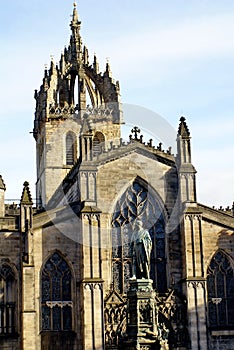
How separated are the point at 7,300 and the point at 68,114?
71.0 feet

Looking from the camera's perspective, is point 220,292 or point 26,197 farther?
point 220,292

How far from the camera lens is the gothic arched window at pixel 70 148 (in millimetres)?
63787

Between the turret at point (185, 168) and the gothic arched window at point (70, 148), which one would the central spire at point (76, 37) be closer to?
the gothic arched window at point (70, 148)

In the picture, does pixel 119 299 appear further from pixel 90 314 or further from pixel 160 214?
pixel 160 214

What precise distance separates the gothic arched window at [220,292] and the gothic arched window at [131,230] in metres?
2.64

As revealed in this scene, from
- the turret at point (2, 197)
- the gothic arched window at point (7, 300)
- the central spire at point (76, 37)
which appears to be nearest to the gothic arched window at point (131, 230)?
the gothic arched window at point (7, 300)

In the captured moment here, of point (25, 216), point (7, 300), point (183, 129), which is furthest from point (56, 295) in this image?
point (183, 129)

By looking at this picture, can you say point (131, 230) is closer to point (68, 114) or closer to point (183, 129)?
point (183, 129)

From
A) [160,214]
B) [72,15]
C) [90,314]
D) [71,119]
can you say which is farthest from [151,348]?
[72,15]

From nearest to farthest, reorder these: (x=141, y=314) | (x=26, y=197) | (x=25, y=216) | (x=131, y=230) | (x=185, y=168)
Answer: (x=141, y=314) → (x=25, y=216) → (x=26, y=197) → (x=131, y=230) → (x=185, y=168)

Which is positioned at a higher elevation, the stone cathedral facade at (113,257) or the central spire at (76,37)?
the central spire at (76,37)

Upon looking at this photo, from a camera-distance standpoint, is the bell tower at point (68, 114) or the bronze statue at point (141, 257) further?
the bell tower at point (68, 114)

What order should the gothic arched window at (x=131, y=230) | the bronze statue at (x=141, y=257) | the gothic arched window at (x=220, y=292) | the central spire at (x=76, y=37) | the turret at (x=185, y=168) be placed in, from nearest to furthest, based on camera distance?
1. the bronze statue at (x=141, y=257)
2. the gothic arched window at (x=131, y=230)
3. the gothic arched window at (x=220, y=292)
4. the turret at (x=185, y=168)
5. the central spire at (x=76, y=37)

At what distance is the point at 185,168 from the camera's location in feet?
159
